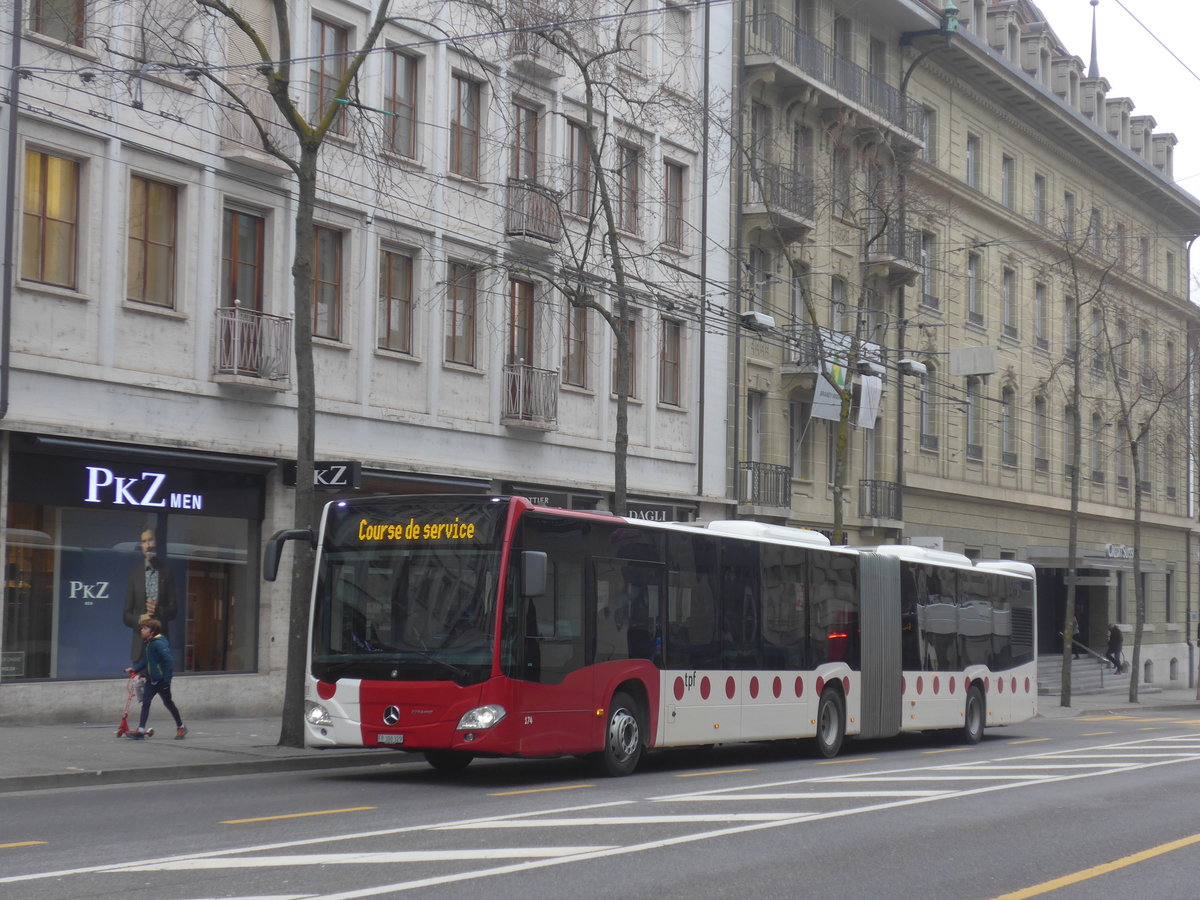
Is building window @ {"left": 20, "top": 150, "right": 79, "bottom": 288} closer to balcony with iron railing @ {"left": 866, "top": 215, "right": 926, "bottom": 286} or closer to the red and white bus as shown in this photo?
the red and white bus

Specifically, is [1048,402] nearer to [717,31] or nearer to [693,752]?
[717,31]

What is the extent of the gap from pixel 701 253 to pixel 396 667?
20445 mm

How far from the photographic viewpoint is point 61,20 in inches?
865

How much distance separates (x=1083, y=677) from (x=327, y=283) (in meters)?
32.5

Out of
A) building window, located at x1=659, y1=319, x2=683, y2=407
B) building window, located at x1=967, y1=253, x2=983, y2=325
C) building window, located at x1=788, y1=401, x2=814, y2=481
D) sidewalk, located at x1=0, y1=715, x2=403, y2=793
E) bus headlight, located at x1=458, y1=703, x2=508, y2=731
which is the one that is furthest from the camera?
building window, located at x1=967, y1=253, x2=983, y2=325

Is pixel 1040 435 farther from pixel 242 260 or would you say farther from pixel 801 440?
pixel 242 260

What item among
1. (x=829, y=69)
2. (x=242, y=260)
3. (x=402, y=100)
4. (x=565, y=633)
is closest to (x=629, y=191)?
(x=402, y=100)

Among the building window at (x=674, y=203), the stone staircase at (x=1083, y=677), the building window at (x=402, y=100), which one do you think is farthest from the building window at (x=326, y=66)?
the stone staircase at (x=1083, y=677)

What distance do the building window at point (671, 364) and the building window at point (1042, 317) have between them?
2049 centimetres

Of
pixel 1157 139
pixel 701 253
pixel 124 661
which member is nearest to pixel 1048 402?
pixel 1157 139

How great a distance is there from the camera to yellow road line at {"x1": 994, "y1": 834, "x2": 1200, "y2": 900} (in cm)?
985

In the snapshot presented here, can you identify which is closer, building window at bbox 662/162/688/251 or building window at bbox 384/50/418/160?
building window at bbox 384/50/418/160

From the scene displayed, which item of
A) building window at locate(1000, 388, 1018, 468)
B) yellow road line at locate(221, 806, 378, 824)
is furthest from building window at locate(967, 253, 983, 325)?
yellow road line at locate(221, 806, 378, 824)

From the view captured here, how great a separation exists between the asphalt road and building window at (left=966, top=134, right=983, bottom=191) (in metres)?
30.7
